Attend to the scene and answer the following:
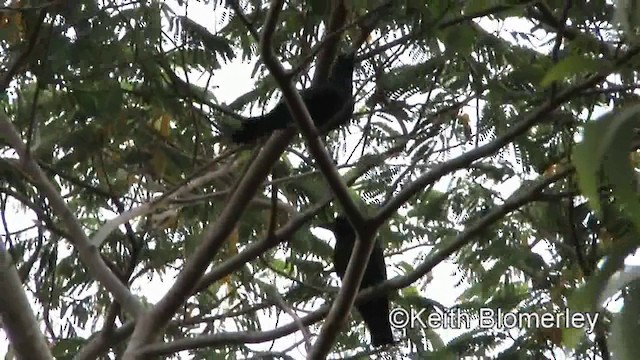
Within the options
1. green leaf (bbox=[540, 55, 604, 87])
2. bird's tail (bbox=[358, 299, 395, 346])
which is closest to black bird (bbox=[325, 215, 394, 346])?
bird's tail (bbox=[358, 299, 395, 346])

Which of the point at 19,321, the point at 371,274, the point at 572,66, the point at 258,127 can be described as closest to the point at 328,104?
the point at 258,127

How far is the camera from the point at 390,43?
2197 millimetres

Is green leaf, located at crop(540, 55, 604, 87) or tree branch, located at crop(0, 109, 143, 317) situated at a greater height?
tree branch, located at crop(0, 109, 143, 317)

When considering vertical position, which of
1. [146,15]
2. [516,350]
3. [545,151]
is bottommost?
[516,350]

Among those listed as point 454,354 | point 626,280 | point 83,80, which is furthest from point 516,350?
point 626,280

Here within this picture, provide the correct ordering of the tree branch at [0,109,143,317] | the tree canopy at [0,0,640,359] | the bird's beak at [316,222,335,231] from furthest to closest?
the bird's beak at [316,222,335,231] → the tree branch at [0,109,143,317] → the tree canopy at [0,0,640,359]

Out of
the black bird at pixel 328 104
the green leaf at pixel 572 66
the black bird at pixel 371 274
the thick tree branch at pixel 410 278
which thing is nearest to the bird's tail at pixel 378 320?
the black bird at pixel 371 274

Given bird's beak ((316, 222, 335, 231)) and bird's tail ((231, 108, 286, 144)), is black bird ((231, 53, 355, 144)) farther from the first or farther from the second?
bird's beak ((316, 222, 335, 231))

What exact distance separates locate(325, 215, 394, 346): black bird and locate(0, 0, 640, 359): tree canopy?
0.23ft

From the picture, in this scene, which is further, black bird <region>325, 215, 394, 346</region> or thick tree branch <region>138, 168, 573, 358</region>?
black bird <region>325, 215, 394, 346</region>

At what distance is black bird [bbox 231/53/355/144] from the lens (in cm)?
228

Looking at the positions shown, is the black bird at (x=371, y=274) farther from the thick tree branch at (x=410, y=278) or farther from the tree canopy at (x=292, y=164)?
the thick tree branch at (x=410, y=278)

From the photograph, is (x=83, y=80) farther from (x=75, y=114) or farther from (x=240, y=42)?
(x=240, y=42)

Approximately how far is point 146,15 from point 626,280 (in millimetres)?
1856
